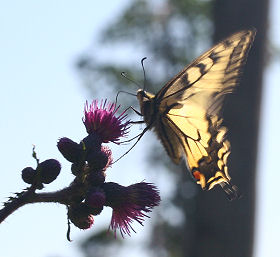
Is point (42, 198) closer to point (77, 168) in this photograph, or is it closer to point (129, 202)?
point (77, 168)

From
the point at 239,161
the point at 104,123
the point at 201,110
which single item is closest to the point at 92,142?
the point at 104,123

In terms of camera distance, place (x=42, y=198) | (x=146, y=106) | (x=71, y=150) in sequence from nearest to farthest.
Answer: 1. (x=42, y=198)
2. (x=71, y=150)
3. (x=146, y=106)

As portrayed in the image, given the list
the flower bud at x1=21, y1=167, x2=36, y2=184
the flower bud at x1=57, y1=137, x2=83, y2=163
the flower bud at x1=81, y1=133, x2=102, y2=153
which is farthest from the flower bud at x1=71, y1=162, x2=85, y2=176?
the flower bud at x1=21, y1=167, x2=36, y2=184

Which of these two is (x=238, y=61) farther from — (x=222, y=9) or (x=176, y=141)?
(x=222, y=9)

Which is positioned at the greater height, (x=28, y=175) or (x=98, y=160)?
(x=98, y=160)

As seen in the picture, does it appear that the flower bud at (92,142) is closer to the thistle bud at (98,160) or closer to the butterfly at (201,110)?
the thistle bud at (98,160)

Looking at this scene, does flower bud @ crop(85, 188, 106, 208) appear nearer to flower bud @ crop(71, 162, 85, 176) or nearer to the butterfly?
flower bud @ crop(71, 162, 85, 176)
